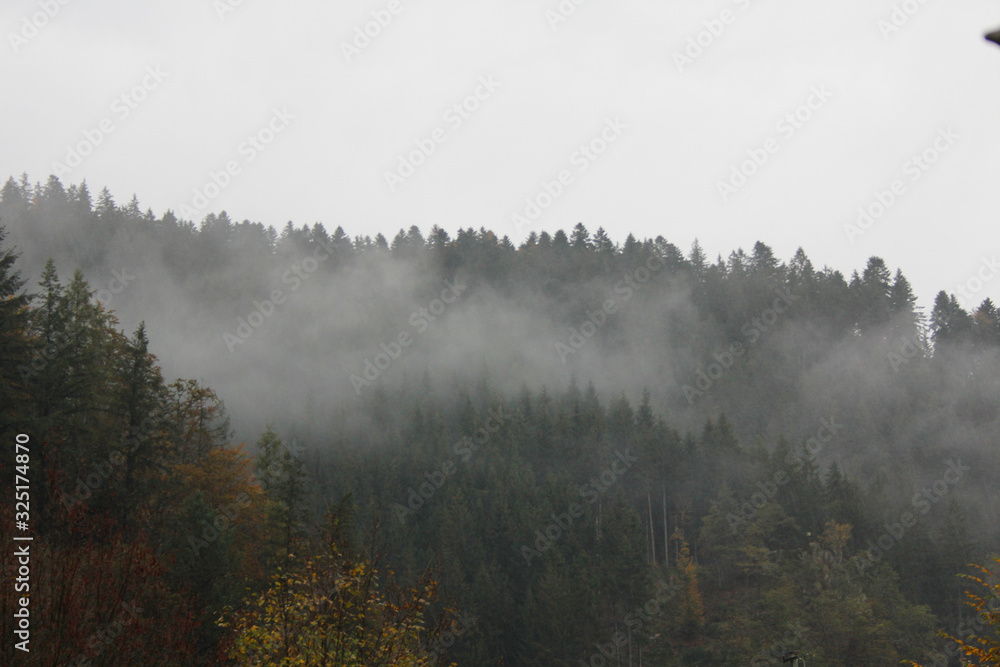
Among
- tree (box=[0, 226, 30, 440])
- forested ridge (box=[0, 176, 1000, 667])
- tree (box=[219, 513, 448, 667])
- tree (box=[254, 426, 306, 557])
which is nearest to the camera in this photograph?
tree (box=[219, 513, 448, 667])

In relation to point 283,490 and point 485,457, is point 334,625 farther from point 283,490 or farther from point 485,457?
point 485,457

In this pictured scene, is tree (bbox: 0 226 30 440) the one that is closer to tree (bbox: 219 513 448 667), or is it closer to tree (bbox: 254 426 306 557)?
tree (bbox: 219 513 448 667)

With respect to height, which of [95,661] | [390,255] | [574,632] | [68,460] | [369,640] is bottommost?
[574,632]

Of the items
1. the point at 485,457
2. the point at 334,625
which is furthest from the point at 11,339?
the point at 485,457

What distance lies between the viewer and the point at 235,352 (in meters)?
176

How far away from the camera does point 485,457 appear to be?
112m

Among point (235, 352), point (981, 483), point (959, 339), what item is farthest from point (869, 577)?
point (235, 352)

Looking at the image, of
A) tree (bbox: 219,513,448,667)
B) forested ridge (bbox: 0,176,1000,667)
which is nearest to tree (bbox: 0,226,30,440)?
forested ridge (bbox: 0,176,1000,667)

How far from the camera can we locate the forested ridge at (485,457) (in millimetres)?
20875

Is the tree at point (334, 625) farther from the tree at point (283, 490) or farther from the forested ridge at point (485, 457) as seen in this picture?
the tree at point (283, 490)

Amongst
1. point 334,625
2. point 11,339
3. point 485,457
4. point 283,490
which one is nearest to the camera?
point 334,625

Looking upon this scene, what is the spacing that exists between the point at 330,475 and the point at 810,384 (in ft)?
357

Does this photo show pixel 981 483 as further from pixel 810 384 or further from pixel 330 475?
pixel 330 475

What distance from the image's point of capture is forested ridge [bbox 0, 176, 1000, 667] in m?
20.9
